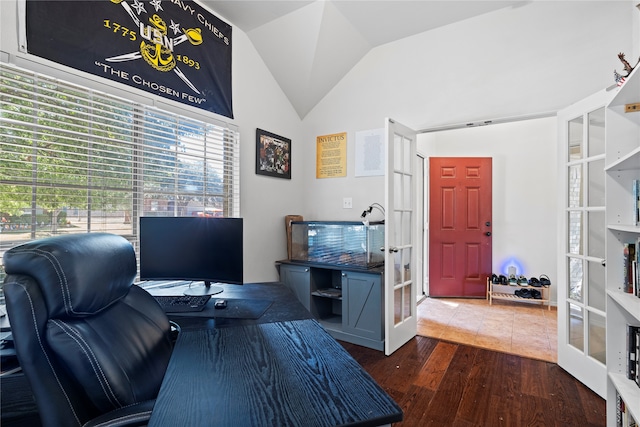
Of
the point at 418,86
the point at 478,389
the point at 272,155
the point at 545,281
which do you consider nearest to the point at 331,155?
the point at 272,155

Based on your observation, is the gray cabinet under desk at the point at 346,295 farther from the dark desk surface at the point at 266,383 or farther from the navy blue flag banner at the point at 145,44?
the navy blue flag banner at the point at 145,44

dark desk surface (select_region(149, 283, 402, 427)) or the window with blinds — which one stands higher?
the window with blinds

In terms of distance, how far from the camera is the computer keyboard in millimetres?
1419

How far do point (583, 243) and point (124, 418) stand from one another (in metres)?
2.73

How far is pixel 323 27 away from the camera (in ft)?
8.40

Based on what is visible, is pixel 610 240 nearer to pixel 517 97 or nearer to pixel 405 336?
pixel 517 97

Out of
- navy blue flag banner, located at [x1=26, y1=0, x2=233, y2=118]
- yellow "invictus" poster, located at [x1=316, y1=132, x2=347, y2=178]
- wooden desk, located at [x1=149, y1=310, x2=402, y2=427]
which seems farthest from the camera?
yellow "invictus" poster, located at [x1=316, y1=132, x2=347, y2=178]

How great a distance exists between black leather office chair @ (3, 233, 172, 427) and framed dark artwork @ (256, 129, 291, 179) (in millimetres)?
1987

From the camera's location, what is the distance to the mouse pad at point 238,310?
4.38ft

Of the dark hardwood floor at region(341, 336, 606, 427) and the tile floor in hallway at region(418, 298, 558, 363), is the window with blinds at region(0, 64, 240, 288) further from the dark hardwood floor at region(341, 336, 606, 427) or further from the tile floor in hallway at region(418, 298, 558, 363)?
the tile floor in hallway at region(418, 298, 558, 363)

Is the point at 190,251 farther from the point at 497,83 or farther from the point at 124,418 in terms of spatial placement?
the point at 497,83

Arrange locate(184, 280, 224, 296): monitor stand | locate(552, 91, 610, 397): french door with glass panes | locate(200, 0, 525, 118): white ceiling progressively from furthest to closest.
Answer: locate(200, 0, 525, 118): white ceiling, locate(552, 91, 610, 397): french door with glass panes, locate(184, 280, 224, 296): monitor stand

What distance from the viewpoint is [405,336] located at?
2695 mm

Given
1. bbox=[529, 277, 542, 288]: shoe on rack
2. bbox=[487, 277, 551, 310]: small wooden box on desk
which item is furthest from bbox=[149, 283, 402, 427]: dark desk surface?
bbox=[529, 277, 542, 288]: shoe on rack
